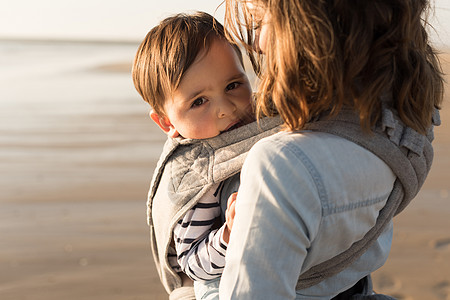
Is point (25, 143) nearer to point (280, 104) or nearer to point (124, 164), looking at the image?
point (124, 164)

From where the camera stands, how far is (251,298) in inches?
45.8

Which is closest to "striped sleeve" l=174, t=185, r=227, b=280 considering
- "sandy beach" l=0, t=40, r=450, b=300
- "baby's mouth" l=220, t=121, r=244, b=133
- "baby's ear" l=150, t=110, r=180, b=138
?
"baby's mouth" l=220, t=121, r=244, b=133

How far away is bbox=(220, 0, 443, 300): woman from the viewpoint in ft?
3.79

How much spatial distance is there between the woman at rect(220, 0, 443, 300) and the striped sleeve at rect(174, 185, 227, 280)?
1.17 ft

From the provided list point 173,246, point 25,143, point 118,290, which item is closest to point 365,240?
point 173,246

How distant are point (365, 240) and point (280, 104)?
15.6 inches

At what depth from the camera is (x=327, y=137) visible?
1.21 meters

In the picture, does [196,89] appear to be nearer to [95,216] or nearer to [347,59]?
[347,59]

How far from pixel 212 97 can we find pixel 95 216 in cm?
264

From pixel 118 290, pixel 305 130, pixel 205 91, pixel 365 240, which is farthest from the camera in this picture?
pixel 118 290

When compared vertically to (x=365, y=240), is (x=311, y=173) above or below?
above

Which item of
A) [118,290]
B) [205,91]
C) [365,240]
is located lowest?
[118,290]

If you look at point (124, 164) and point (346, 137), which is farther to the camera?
point (124, 164)

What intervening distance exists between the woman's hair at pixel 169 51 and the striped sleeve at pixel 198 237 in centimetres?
38
